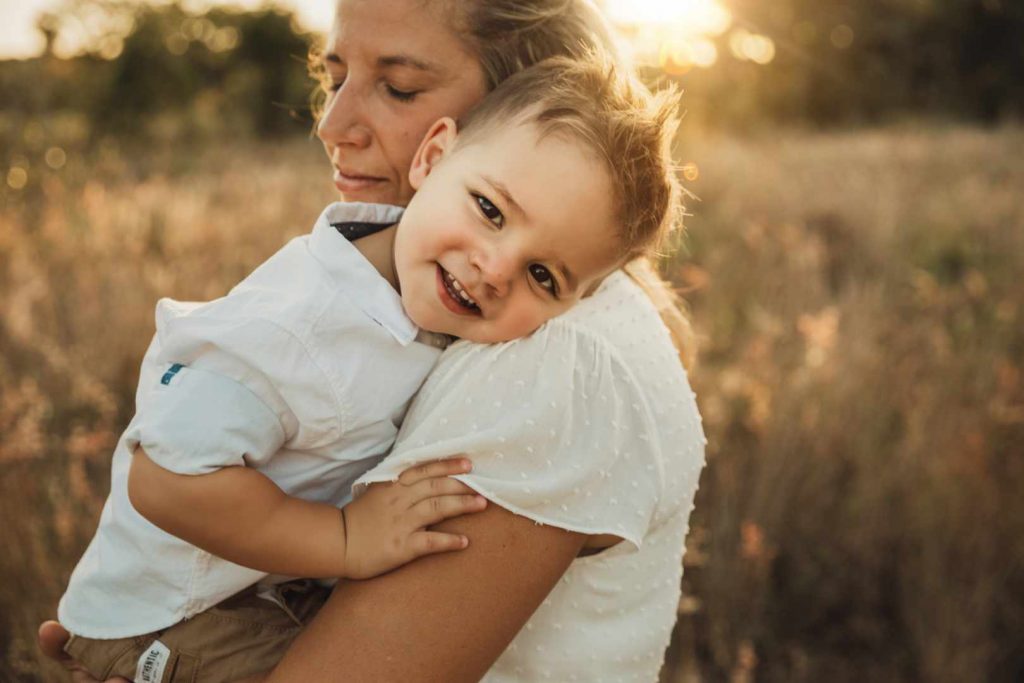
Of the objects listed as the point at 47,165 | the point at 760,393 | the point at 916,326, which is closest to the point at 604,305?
the point at 760,393

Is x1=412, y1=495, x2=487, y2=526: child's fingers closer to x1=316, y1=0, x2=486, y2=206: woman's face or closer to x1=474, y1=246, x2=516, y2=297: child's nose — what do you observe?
x1=474, y1=246, x2=516, y2=297: child's nose

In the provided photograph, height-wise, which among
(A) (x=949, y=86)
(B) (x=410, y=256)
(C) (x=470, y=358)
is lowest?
(A) (x=949, y=86)

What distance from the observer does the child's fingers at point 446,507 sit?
1.24 metres

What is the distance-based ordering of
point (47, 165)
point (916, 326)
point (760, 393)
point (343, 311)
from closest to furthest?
point (343, 311) → point (760, 393) → point (916, 326) → point (47, 165)

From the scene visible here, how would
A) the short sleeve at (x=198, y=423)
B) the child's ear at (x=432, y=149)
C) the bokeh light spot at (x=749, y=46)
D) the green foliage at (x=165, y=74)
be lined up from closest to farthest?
the short sleeve at (x=198, y=423)
the child's ear at (x=432, y=149)
the green foliage at (x=165, y=74)
the bokeh light spot at (x=749, y=46)

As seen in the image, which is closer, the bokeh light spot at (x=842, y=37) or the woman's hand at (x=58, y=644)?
the woman's hand at (x=58, y=644)

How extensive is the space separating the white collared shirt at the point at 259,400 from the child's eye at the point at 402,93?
32 cm

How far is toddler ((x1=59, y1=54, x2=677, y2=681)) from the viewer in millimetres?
1260

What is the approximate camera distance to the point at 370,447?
4.67ft

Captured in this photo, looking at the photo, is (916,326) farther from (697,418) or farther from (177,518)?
(177,518)

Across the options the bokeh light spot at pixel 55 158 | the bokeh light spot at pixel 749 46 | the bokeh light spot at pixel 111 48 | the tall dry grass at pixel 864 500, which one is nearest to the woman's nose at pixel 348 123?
the tall dry grass at pixel 864 500

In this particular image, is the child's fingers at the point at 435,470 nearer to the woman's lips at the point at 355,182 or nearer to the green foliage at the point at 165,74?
the woman's lips at the point at 355,182

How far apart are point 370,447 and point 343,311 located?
0.79 ft

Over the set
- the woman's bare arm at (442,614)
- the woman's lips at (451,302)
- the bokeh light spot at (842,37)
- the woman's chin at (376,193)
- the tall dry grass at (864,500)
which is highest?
the woman's chin at (376,193)
